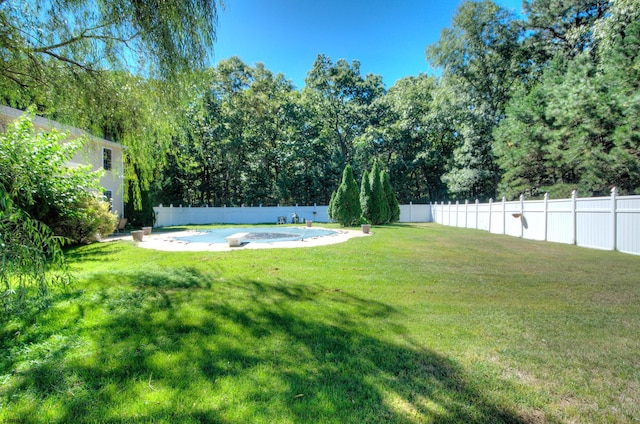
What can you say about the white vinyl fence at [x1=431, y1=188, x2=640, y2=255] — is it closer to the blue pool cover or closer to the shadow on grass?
the blue pool cover

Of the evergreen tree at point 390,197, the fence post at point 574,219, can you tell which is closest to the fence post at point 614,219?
the fence post at point 574,219

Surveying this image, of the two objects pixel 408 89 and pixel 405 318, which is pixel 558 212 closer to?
pixel 405 318

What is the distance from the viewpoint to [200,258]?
645cm

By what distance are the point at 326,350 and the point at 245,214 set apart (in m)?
19.9

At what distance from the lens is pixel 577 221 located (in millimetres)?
8742

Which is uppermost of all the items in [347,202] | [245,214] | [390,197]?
[390,197]

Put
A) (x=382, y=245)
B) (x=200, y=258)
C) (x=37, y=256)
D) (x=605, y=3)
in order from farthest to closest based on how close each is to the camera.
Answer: (x=605, y=3)
(x=382, y=245)
(x=200, y=258)
(x=37, y=256)

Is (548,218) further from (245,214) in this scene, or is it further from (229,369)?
(245,214)

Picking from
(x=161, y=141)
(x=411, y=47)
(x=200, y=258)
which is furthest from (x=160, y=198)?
(x=411, y=47)

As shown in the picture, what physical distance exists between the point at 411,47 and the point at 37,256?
→ 2468cm

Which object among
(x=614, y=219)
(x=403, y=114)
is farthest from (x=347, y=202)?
(x=403, y=114)

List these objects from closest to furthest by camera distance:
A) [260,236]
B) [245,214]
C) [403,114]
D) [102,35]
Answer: [102,35], [260,236], [245,214], [403,114]

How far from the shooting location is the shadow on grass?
5.65ft

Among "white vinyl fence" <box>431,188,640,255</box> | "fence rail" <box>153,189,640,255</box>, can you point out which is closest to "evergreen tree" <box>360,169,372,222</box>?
"fence rail" <box>153,189,640,255</box>
